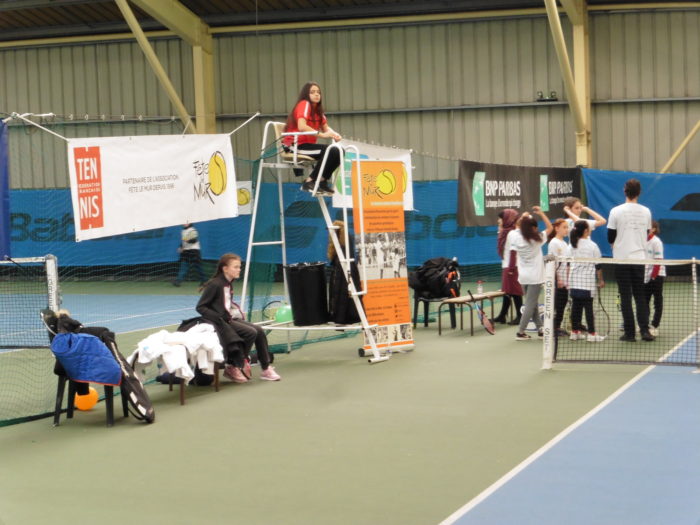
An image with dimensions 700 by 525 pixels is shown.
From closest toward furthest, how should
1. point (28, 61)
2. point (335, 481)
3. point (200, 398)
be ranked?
1. point (335, 481)
2. point (200, 398)
3. point (28, 61)

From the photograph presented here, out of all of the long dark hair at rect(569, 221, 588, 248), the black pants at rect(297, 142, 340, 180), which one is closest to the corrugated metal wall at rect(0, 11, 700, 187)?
the long dark hair at rect(569, 221, 588, 248)

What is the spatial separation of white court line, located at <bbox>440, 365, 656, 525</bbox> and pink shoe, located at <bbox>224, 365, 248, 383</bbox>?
10.6ft

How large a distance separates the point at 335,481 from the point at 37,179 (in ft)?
64.3

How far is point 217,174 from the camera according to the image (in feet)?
31.7

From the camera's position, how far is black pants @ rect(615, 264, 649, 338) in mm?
10070

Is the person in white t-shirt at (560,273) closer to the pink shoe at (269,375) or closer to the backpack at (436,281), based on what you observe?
the backpack at (436,281)

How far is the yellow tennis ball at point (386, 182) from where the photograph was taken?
10.2 metres

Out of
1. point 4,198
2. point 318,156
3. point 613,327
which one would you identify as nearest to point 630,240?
point 613,327

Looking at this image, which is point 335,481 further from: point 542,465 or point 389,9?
point 389,9

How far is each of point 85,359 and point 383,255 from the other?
3.96 m

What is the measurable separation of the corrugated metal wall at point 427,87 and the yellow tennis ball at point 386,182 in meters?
10.8

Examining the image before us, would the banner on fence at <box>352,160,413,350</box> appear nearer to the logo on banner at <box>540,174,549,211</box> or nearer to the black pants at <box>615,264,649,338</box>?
the black pants at <box>615,264,649,338</box>

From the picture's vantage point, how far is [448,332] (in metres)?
12.1

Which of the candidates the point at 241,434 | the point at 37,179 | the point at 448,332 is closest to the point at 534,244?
the point at 448,332
